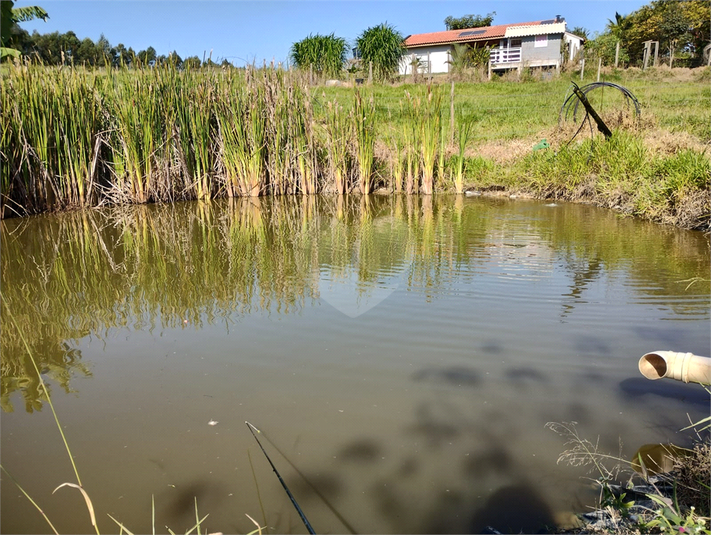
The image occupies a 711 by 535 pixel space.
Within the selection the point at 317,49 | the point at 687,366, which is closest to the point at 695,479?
the point at 687,366

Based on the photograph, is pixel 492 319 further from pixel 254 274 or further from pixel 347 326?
pixel 254 274

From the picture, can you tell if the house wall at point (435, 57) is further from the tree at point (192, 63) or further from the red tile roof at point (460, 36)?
the tree at point (192, 63)

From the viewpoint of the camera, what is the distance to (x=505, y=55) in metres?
31.2

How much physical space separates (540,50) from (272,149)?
2553cm

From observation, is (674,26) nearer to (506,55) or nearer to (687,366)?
(506,55)

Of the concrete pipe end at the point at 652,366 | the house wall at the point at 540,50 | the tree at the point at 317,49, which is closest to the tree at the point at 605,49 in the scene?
the house wall at the point at 540,50

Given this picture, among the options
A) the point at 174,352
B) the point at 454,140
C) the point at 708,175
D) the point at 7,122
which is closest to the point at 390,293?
the point at 174,352

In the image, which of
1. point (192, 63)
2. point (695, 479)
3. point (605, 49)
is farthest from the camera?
point (605, 49)

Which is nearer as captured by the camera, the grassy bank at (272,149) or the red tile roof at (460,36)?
the grassy bank at (272,149)

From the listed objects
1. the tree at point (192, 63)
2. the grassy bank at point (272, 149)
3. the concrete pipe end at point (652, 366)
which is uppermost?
the tree at point (192, 63)

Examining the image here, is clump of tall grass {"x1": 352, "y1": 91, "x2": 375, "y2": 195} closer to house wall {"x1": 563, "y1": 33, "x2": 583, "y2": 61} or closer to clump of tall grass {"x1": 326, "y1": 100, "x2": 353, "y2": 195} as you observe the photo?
clump of tall grass {"x1": 326, "y1": 100, "x2": 353, "y2": 195}

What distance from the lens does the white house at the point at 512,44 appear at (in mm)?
29453

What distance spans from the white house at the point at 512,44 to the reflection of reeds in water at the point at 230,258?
900 inches

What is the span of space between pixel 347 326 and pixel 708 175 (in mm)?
4696
